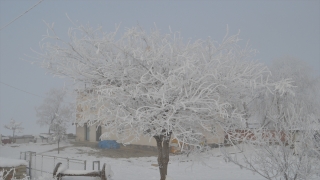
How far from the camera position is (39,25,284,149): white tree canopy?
7.73 m

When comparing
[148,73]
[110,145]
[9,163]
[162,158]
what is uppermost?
[148,73]

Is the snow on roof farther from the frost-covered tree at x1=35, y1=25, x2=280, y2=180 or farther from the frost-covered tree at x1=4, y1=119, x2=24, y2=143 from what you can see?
the frost-covered tree at x1=4, y1=119, x2=24, y2=143

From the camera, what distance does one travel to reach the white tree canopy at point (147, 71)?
7.73 m

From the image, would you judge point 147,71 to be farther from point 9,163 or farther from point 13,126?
point 13,126

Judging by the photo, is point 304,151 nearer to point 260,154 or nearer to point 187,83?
point 260,154

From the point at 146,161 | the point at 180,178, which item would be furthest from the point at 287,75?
the point at 180,178

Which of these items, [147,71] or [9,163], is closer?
[147,71]

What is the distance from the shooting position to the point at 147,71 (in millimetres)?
8031

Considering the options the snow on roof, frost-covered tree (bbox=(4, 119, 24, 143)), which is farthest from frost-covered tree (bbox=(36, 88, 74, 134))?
the snow on roof

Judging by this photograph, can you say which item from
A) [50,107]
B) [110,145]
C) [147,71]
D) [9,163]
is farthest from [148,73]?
[50,107]

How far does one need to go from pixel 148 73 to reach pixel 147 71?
0.10 metres

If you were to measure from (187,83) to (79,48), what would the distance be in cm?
341

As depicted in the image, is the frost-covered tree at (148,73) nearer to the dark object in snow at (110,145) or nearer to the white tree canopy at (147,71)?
the white tree canopy at (147,71)

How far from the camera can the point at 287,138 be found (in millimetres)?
7074
